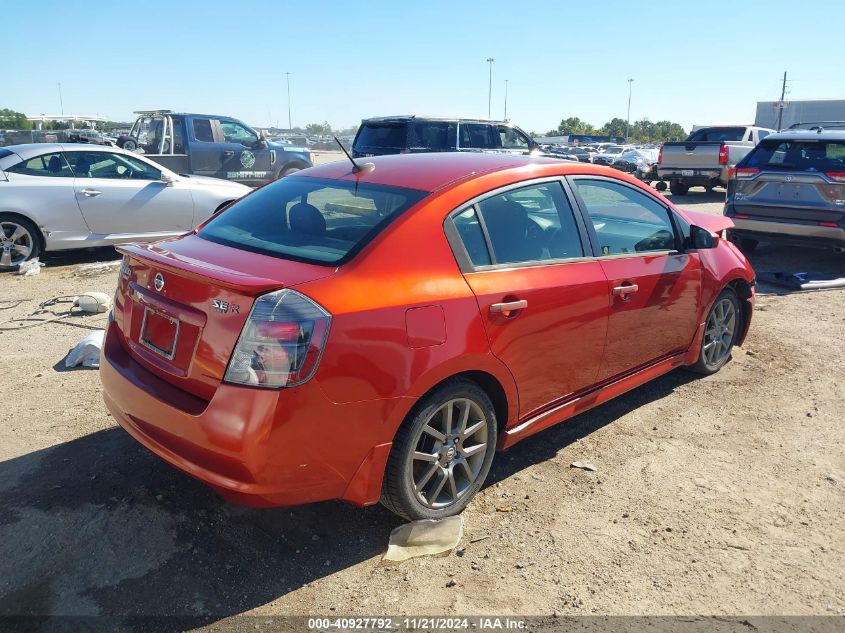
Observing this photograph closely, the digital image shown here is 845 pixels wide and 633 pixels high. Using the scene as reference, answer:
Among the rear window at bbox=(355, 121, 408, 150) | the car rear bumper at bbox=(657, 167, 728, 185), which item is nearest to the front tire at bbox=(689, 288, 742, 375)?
the rear window at bbox=(355, 121, 408, 150)

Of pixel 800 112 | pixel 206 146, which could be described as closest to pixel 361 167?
pixel 206 146

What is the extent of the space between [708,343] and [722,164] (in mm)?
13825

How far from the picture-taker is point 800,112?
65062 millimetres

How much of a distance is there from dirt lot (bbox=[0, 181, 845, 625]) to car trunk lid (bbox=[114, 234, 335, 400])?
2.55 ft

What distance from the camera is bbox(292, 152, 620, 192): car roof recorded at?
3.41 m

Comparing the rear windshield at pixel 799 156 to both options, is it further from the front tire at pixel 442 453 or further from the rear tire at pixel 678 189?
the rear tire at pixel 678 189

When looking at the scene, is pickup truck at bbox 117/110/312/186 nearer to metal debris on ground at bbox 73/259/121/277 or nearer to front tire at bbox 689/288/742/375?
metal debris on ground at bbox 73/259/121/277

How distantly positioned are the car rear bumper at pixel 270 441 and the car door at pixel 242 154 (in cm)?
1199

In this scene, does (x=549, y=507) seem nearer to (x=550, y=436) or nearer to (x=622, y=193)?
(x=550, y=436)

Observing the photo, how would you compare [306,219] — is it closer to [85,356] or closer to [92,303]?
[85,356]

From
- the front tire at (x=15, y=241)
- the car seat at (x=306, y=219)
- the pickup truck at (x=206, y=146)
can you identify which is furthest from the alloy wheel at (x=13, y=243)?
the car seat at (x=306, y=219)

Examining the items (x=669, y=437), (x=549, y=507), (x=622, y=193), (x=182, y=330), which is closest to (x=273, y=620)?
(x=182, y=330)

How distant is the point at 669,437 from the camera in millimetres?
4234

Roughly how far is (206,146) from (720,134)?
14.6 m
